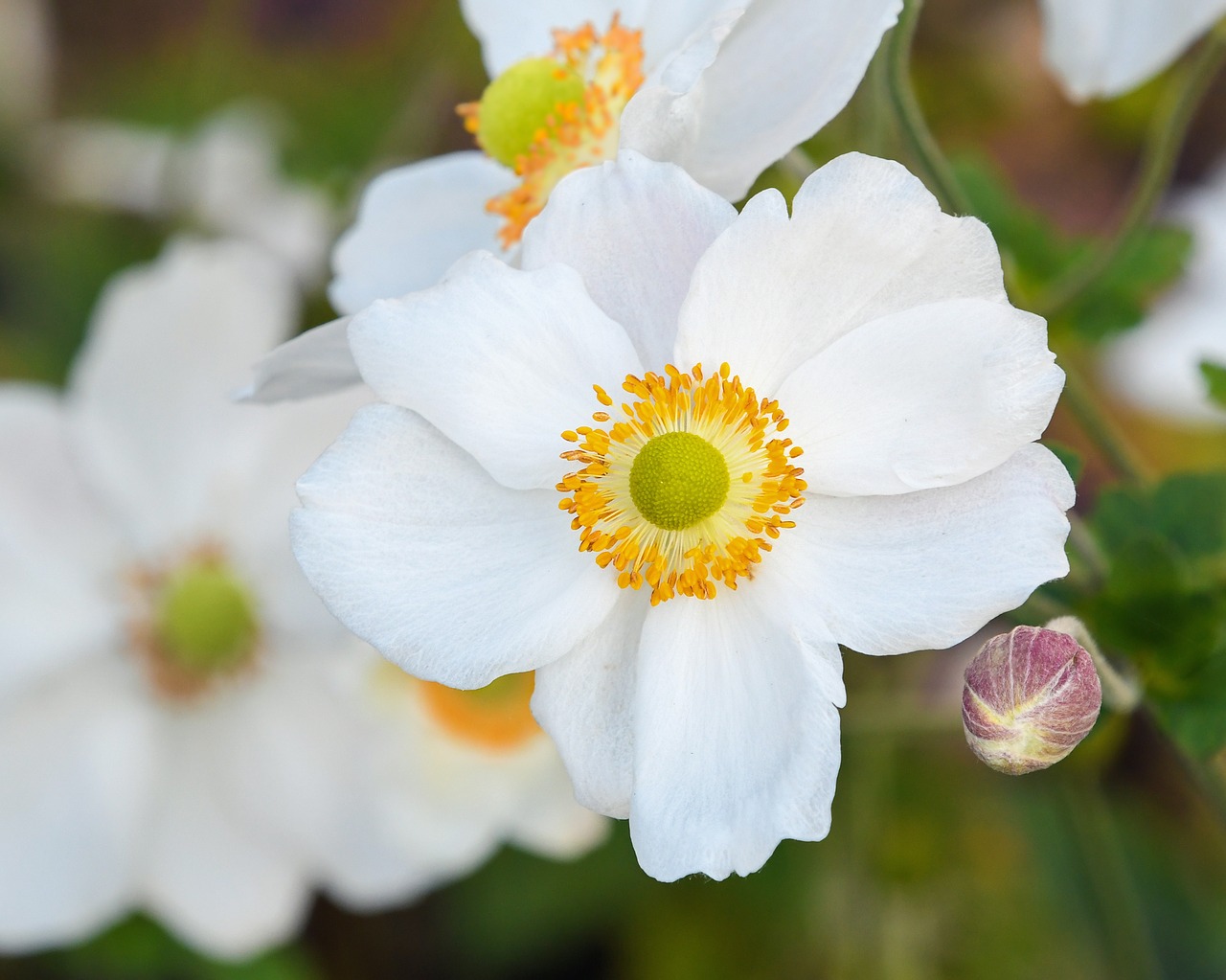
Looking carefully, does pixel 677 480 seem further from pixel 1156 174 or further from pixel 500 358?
pixel 1156 174

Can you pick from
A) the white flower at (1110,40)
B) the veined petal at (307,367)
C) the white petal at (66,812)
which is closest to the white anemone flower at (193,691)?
the white petal at (66,812)

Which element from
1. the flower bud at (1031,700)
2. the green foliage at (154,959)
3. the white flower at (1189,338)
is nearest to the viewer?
the flower bud at (1031,700)

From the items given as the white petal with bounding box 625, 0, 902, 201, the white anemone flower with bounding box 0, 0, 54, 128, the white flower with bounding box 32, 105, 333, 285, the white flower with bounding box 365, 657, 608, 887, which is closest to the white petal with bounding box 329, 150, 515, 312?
the white petal with bounding box 625, 0, 902, 201

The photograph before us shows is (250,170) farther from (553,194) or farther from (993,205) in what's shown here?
(553,194)

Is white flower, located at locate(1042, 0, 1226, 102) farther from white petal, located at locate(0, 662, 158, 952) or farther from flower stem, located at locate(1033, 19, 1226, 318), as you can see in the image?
white petal, located at locate(0, 662, 158, 952)

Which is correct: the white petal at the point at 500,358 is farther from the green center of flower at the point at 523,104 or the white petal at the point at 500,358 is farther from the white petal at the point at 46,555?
the white petal at the point at 46,555

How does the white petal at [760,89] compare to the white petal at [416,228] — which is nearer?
the white petal at [760,89]

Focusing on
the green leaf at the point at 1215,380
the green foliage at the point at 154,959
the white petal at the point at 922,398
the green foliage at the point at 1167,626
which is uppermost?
the white petal at the point at 922,398
